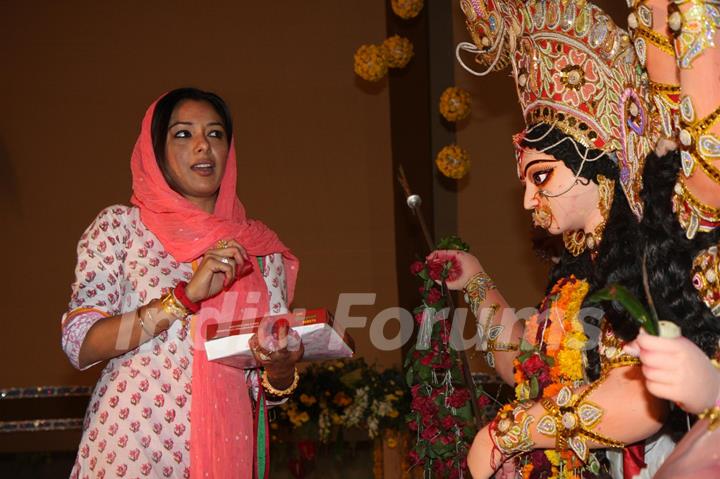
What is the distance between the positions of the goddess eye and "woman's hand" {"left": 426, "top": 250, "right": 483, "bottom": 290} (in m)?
0.54

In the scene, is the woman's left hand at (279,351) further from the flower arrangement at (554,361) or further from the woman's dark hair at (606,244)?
the woman's dark hair at (606,244)

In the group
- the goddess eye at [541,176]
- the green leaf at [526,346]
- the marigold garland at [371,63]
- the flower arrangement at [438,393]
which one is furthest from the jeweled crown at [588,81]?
the marigold garland at [371,63]

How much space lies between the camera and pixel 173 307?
2.29 meters

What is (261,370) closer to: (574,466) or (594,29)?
(574,466)

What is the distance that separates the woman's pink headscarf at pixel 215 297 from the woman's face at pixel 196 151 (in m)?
0.04

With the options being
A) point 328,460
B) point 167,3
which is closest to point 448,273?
point 328,460

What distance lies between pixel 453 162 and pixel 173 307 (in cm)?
337

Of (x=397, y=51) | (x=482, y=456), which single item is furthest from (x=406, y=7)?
(x=482, y=456)

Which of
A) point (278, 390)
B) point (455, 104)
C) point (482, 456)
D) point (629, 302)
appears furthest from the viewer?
point (455, 104)

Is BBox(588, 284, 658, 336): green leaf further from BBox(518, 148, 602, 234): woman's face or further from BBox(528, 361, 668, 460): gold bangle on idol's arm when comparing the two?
BBox(518, 148, 602, 234): woman's face

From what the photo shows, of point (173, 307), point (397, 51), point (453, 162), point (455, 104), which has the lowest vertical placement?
point (173, 307)

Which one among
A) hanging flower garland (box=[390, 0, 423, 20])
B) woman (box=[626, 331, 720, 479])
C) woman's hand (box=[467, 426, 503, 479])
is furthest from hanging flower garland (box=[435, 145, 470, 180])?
woman (box=[626, 331, 720, 479])

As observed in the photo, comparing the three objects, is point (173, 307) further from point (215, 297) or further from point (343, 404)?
point (343, 404)

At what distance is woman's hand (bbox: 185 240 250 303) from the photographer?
2.30 meters
